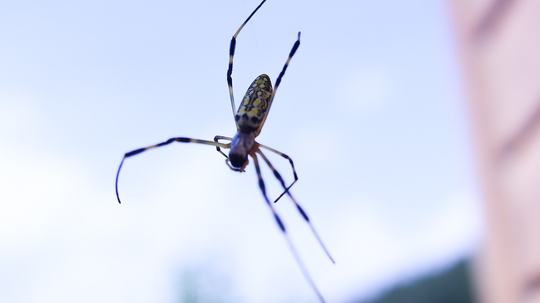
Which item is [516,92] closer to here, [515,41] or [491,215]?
[515,41]

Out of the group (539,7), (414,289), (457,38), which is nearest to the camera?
(539,7)

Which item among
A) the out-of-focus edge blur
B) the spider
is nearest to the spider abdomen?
the spider

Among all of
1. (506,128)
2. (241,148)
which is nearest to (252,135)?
(241,148)

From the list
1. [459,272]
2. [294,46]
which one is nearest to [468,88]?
[294,46]

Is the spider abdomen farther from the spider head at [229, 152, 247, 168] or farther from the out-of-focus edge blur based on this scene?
the out-of-focus edge blur

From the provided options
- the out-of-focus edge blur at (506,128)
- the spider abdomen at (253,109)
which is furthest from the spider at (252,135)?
the out-of-focus edge blur at (506,128)

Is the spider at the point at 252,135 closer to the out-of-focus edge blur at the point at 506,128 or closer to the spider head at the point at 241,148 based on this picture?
the spider head at the point at 241,148

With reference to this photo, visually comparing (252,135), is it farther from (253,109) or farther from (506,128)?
(506,128)

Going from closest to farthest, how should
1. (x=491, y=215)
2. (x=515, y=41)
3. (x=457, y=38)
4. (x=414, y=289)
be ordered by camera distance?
(x=515, y=41)
(x=491, y=215)
(x=457, y=38)
(x=414, y=289)
